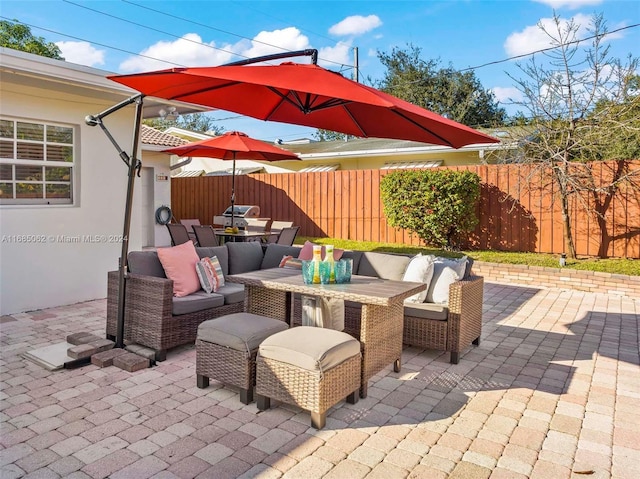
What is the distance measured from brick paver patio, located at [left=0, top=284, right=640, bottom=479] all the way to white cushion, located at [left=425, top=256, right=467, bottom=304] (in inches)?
21.6

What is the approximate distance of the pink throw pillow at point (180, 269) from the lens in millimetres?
4836

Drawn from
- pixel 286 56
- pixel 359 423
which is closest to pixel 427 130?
pixel 286 56

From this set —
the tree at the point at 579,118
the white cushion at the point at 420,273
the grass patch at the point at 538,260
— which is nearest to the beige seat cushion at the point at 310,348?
the white cushion at the point at 420,273

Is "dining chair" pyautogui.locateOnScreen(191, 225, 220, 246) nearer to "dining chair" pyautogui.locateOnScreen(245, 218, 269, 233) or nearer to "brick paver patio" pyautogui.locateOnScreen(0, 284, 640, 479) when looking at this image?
"dining chair" pyautogui.locateOnScreen(245, 218, 269, 233)

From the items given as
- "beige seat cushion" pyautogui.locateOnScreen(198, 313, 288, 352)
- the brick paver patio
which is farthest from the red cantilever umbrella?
the brick paver patio

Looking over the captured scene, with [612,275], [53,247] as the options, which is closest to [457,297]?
[612,275]

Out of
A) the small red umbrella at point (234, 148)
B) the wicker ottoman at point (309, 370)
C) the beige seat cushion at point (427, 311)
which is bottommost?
the wicker ottoman at point (309, 370)

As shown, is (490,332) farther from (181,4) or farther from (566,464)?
(181,4)

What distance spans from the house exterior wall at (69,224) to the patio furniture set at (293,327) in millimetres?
2018

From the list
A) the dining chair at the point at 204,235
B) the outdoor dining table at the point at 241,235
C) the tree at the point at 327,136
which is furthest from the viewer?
the tree at the point at 327,136

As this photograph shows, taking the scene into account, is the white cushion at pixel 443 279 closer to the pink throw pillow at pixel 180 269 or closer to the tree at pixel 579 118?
the pink throw pillow at pixel 180 269

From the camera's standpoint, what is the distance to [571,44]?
353 inches

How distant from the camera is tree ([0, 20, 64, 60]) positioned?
21.2 m

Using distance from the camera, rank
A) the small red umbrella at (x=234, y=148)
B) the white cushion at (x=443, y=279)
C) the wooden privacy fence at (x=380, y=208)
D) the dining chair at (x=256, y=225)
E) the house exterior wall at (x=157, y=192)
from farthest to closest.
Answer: the house exterior wall at (x=157, y=192) → the dining chair at (x=256, y=225) → the wooden privacy fence at (x=380, y=208) → the small red umbrella at (x=234, y=148) → the white cushion at (x=443, y=279)
